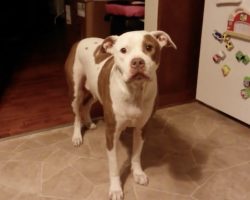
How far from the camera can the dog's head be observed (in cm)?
140

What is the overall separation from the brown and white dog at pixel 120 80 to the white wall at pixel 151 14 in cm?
61

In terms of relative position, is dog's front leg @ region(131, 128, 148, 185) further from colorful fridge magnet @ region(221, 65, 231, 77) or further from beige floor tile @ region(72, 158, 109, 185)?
colorful fridge magnet @ region(221, 65, 231, 77)

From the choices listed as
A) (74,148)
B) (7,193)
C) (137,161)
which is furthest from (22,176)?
(137,161)

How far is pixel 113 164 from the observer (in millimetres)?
1773

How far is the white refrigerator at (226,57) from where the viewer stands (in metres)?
2.26

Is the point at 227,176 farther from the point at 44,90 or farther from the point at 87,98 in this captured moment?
the point at 44,90

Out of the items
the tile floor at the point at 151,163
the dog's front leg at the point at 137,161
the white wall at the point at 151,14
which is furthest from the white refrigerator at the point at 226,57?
the dog's front leg at the point at 137,161

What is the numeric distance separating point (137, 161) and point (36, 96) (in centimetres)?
152

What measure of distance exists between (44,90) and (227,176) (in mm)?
1967

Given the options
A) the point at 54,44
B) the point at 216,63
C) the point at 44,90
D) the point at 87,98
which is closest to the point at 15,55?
the point at 54,44

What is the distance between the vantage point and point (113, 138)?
5.68ft

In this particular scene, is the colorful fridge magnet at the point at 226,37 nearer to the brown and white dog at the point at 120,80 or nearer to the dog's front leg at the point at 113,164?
the brown and white dog at the point at 120,80

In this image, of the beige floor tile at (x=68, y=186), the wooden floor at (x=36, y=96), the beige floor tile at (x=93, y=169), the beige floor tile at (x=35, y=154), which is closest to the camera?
the beige floor tile at (x=68, y=186)

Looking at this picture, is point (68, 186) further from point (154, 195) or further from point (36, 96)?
point (36, 96)
